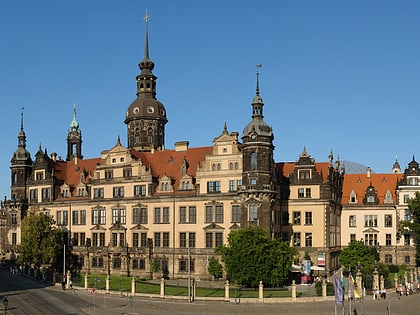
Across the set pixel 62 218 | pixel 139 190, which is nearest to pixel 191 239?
pixel 139 190

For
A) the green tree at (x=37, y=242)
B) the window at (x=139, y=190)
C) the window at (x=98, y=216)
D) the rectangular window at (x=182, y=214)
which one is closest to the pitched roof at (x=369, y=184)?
the rectangular window at (x=182, y=214)

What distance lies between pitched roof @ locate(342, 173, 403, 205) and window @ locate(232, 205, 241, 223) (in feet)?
91.2

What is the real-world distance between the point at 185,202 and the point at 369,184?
3639 centimetres

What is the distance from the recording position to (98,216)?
92.6 metres

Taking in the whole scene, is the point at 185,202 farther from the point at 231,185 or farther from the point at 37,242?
the point at 37,242

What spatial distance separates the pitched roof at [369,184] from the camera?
102000 millimetres

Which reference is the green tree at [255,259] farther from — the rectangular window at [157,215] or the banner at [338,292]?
the banner at [338,292]

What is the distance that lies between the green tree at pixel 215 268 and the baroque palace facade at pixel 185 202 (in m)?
1.92

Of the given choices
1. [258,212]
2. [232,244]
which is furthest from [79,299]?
[258,212]

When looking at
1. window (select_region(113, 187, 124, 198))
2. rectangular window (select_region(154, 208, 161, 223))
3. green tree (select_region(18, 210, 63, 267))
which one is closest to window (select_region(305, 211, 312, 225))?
rectangular window (select_region(154, 208, 161, 223))

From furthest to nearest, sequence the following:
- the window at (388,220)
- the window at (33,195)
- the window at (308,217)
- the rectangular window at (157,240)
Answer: the window at (33,195) → the window at (388,220) → the window at (308,217) → the rectangular window at (157,240)

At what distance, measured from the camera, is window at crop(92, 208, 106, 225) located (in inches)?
3622

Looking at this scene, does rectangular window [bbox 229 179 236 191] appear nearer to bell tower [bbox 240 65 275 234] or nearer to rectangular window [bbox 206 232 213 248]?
bell tower [bbox 240 65 275 234]

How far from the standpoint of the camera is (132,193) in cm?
8900
